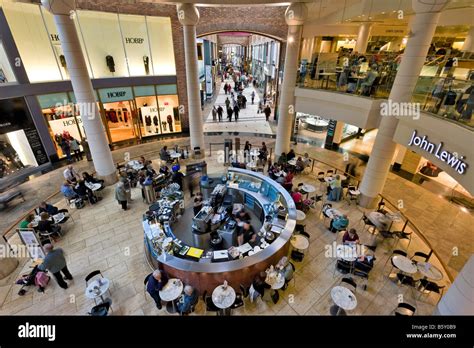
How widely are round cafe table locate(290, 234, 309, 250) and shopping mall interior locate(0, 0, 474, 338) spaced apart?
241mm

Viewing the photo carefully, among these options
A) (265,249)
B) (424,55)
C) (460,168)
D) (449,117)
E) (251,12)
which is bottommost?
(265,249)

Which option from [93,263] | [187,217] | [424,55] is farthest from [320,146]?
[93,263]

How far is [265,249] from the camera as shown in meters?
7.25

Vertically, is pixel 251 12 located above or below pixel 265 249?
above

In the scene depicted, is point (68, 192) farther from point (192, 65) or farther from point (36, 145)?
point (192, 65)

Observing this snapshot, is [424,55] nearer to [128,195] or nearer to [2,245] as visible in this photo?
[128,195]

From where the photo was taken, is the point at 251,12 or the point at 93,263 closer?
the point at 93,263

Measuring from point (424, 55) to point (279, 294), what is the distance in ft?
29.5

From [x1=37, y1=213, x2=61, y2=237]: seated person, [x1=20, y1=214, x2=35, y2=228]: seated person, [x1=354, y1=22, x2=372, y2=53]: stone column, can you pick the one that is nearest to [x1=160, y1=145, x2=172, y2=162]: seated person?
[x1=37, y1=213, x2=61, y2=237]: seated person

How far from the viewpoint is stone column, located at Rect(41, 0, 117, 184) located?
9.30 metres

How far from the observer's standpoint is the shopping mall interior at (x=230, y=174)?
6816 millimetres

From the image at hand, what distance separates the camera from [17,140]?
1325cm

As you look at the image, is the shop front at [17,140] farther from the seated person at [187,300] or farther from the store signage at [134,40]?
the seated person at [187,300]

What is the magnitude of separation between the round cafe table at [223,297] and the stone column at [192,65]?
10.3 metres
